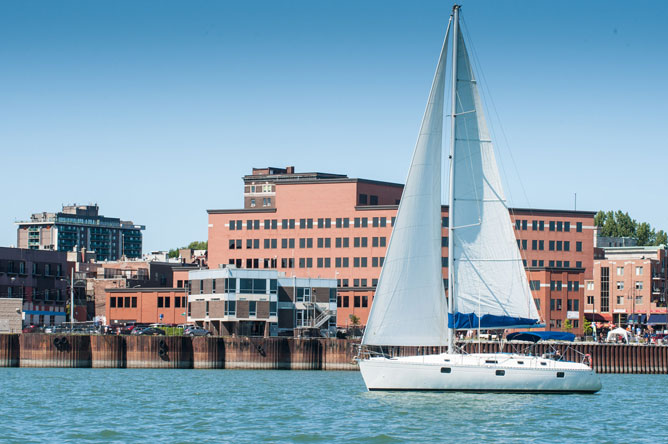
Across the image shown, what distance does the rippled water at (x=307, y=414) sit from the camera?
51.3 meters

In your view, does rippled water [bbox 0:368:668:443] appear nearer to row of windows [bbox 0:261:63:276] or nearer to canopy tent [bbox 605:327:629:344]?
canopy tent [bbox 605:327:629:344]

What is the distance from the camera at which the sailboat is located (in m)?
65.8

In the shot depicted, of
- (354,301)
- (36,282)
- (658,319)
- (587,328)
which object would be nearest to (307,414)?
(354,301)

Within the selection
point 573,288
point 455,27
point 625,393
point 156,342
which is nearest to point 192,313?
point 156,342

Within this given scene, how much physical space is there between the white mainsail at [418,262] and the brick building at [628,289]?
379ft

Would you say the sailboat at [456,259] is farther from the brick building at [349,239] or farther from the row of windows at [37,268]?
the row of windows at [37,268]

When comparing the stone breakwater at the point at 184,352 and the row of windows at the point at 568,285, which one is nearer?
the stone breakwater at the point at 184,352

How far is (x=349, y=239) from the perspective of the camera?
15400 centimetres

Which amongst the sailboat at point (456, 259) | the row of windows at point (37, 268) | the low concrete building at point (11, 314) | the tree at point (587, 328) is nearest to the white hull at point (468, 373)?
the sailboat at point (456, 259)

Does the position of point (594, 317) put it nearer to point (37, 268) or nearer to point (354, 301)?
point (354, 301)

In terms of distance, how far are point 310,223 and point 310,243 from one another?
9.35ft

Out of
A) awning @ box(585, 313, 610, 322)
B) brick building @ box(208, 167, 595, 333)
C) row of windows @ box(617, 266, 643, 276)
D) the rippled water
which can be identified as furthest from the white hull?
row of windows @ box(617, 266, 643, 276)

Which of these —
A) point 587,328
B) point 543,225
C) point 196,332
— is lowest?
point 587,328

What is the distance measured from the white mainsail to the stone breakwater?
126 ft
